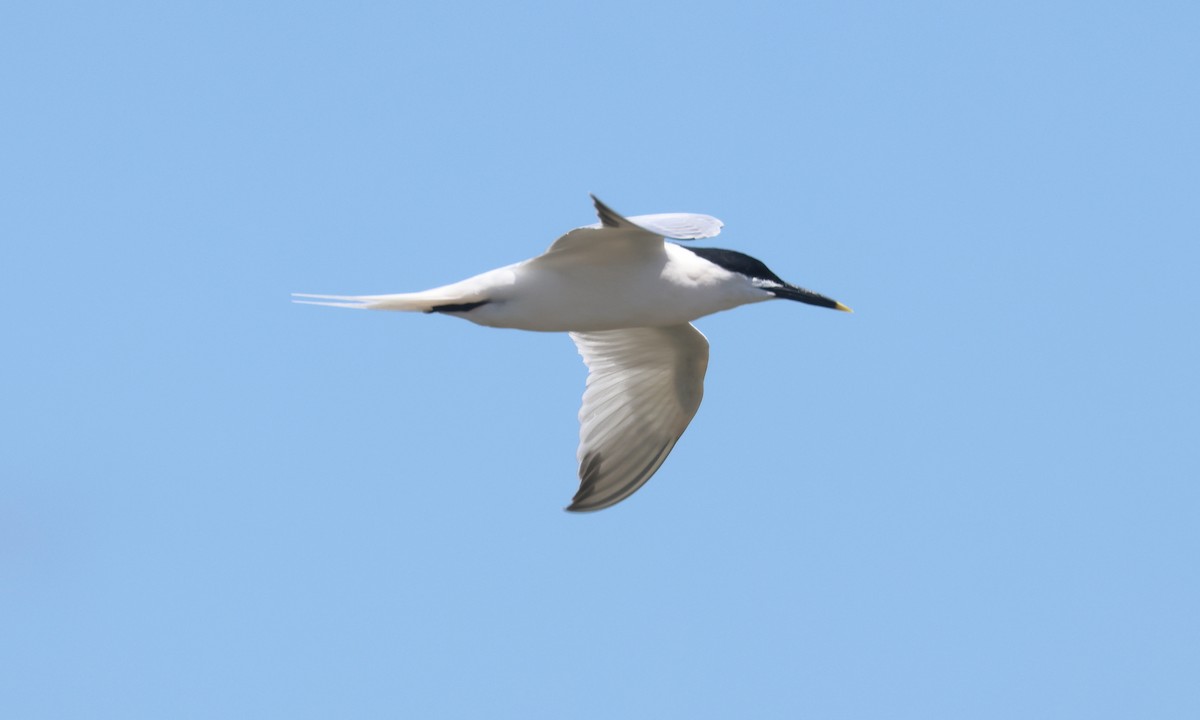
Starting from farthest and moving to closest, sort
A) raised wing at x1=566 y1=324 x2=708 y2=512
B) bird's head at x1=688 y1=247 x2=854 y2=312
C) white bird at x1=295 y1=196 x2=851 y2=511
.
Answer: raised wing at x1=566 y1=324 x2=708 y2=512 < bird's head at x1=688 y1=247 x2=854 y2=312 < white bird at x1=295 y1=196 x2=851 y2=511

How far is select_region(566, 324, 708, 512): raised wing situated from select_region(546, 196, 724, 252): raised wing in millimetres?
2198

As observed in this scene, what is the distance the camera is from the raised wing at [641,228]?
10.9 metres

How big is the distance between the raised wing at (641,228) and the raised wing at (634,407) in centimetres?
220

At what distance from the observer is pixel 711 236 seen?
37.2 ft

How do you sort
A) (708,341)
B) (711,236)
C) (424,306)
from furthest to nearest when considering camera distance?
(708,341), (424,306), (711,236)

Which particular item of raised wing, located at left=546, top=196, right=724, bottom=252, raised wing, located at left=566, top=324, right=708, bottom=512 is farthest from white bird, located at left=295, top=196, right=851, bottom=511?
raised wing, located at left=566, top=324, right=708, bottom=512

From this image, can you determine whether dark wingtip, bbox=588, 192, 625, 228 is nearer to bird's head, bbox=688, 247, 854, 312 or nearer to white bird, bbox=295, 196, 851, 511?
white bird, bbox=295, 196, 851, 511

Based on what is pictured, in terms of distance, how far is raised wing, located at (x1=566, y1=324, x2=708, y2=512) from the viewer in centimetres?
1413

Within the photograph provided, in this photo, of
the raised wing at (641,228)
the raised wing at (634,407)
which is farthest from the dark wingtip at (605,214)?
the raised wing at (634,407)

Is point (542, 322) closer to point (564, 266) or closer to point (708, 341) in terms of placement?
point (564, 266)

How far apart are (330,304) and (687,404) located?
3507 mm

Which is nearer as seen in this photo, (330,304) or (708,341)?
(330,304)

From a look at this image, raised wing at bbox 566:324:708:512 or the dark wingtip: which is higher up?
the dark wingtip

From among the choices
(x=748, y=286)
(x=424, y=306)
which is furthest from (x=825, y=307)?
(x=424, y=306)
